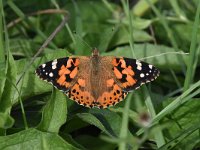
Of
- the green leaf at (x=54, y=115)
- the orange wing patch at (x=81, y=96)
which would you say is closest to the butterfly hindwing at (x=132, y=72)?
the orange wing patch at (x=81, y=96)

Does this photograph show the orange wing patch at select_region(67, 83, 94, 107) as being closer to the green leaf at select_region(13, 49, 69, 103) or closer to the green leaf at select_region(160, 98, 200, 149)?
the green leaf at select_region(13, 49, 69, 103)

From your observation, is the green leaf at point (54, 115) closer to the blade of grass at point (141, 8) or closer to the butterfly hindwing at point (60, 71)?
the butterfly hindwing at point (60, 71)

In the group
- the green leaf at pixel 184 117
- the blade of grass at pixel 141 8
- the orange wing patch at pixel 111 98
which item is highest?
the blade of grass at pixel 141 8

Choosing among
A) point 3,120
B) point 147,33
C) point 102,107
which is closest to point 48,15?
point 147,33

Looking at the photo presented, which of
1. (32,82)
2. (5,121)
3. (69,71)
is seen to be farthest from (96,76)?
(5,121)

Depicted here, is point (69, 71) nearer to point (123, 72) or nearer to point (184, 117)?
point (123, 72)

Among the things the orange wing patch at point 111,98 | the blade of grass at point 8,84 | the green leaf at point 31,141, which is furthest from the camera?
the orange wing patch at point 111,98

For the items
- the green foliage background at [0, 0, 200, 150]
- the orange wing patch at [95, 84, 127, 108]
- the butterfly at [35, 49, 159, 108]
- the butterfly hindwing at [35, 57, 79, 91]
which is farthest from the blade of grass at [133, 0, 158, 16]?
the orange wing patch at [95, 84, 127, 108]
